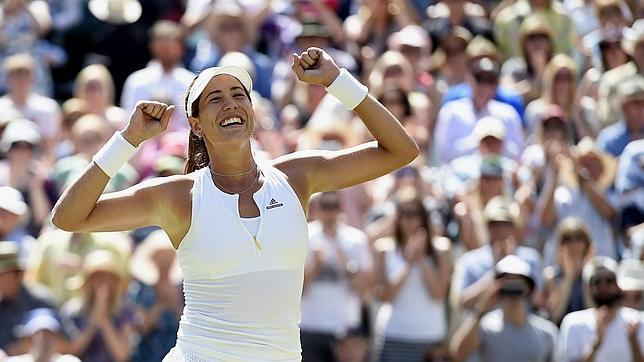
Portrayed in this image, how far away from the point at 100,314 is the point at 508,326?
259 centimetres

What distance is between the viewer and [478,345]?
9.06m

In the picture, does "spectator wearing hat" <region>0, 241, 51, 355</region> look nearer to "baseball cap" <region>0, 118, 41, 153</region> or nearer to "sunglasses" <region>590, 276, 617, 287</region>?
"baseball cap" <region>0, 118, 41, 153</region>

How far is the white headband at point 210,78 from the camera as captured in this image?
16.3ft

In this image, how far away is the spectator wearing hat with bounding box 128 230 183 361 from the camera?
9398 mm

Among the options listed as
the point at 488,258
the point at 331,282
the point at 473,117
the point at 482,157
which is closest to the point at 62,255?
the point at 331,282

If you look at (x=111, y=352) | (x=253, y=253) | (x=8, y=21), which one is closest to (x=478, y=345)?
(x=111, y=352)

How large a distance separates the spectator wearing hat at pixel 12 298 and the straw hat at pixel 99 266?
0.29m

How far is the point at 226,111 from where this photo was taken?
4.93m

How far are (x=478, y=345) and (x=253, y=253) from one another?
452cm

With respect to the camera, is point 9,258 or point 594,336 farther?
point 9,258

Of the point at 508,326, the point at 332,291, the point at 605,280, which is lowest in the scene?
the point at 508,326

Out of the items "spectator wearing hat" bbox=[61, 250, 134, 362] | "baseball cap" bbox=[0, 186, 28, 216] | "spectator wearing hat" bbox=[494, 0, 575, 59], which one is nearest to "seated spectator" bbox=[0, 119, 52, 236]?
"baseball cap" bbox=[0, 186, 28, 216]

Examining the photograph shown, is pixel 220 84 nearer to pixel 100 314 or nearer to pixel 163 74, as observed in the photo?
pixel 100 314

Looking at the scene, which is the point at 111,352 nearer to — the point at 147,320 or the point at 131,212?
the point at 147,320
